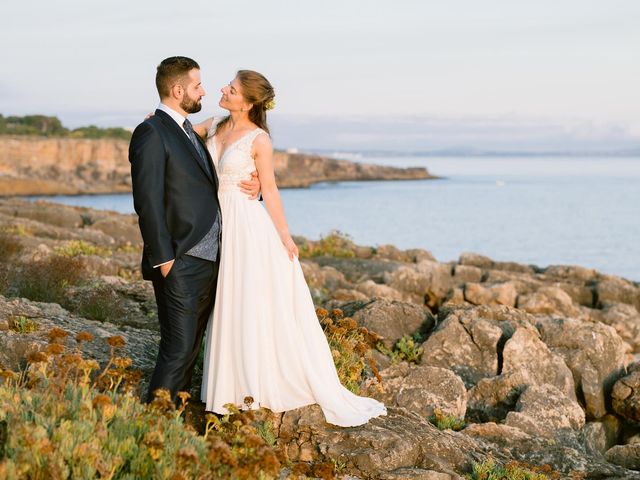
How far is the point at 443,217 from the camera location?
261 feet

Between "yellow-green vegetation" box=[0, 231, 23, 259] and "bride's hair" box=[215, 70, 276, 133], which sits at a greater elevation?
"bride's hair" box=[215, 70, 276, 133]

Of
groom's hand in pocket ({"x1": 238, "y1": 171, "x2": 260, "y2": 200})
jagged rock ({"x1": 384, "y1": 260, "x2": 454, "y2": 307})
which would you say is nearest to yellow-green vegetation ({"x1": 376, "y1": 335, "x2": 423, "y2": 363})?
groom's hand in pocket ({"x1": 238, "y1": 171, "x2": 260, "y2": 200})

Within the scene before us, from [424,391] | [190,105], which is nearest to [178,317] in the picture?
[190,105]

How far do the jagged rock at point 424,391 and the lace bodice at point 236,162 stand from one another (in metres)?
2.90

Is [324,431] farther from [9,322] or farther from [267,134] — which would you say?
[9,322]

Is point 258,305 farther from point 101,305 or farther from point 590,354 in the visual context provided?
point 590,354

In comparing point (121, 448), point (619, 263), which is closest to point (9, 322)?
point (121, 448)

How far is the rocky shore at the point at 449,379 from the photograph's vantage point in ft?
20.9

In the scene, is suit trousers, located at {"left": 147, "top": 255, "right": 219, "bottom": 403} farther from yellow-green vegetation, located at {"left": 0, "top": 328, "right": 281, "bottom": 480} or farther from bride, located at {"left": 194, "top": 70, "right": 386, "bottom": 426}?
yellow-green vegetation, located at {"left": 0, "top": 328, "right": 281, "bottom": 480}

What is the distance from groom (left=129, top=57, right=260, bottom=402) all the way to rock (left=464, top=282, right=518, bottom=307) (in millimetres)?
12499

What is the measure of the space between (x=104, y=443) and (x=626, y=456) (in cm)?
628

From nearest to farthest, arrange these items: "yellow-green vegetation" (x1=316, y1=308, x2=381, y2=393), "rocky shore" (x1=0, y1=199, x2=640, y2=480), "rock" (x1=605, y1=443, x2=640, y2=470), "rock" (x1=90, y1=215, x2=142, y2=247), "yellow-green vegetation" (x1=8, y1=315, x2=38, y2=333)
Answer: "rocky shore" (x1=0, y1=199, x2=640, y2=480)
"yellow-green vegetation" (x1=316, y1=308, x2=381, y2=393)
"yellow-green vegetation" (x1=8, y1=315, x2=38, y2=333)
"rock" (x1=605, y1=443, x2=640, y2=470)
"rock" (x1=90, y1=215, x2=142, y2=247)

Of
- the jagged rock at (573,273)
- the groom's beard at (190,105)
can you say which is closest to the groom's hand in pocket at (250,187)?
the groom's beard at (190,105)

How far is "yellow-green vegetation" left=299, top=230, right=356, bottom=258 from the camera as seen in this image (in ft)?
76.4
